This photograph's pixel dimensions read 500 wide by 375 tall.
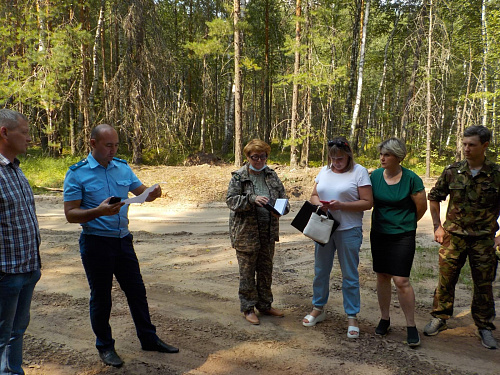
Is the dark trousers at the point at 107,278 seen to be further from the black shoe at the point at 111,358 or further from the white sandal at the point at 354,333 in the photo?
the white sandal at the point at 354,333

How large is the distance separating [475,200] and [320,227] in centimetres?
153

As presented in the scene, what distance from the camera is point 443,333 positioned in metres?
4.00

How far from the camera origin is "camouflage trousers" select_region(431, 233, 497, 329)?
3783 millimetres

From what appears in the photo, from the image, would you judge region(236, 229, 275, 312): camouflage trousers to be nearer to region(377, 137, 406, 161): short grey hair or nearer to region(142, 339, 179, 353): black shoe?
region(142, 339, 179, 353): black shoe

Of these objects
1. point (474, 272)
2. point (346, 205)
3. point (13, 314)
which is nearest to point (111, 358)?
point (13, 314)

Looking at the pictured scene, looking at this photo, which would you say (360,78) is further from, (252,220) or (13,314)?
(13,314)

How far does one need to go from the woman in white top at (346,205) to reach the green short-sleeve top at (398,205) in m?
0.14

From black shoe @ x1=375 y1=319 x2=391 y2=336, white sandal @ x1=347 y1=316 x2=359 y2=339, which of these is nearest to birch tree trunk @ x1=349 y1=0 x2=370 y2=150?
black shoe @ x1=375 y1=319 x2=391 y2=336

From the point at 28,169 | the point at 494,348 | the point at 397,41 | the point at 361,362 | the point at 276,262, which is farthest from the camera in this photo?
the point at 397,41

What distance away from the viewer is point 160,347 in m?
3.50

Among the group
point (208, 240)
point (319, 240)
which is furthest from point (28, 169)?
point (319, 240)

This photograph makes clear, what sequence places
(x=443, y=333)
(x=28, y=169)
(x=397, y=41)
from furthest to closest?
(x=397, y=41) < (x=28, y=169) < (x=443, y=333)

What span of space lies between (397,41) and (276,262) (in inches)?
908

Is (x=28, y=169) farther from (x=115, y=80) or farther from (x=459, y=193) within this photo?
(x=459, y=193)
